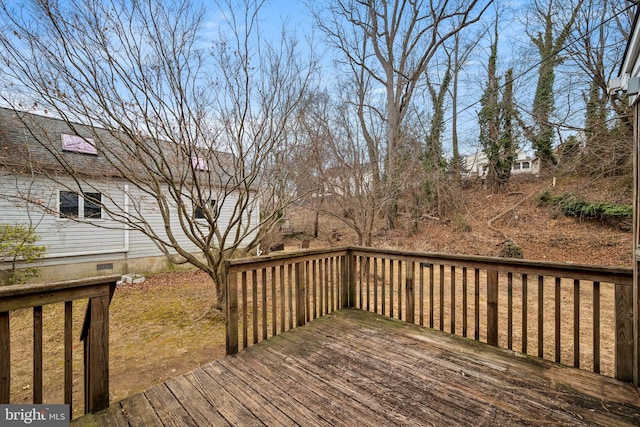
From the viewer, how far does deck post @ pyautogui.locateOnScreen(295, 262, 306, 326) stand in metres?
3.19

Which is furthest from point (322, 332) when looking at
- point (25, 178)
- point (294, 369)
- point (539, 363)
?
point (25, 178)

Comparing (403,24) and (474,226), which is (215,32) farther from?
(474,226)

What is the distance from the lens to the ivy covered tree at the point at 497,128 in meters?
10.1

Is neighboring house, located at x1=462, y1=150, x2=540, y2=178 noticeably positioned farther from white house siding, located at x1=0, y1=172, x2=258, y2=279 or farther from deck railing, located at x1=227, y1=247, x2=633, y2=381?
white house siding, located at x1=0, y1=172, x2=258, y2=279

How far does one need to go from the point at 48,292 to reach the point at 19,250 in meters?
6.46

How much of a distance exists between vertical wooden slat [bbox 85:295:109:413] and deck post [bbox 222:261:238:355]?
89cm

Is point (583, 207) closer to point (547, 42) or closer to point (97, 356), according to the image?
point (547, 42)

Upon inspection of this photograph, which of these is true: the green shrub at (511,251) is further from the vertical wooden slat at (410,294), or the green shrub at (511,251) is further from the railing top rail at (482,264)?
the railing top rail at (482,264)

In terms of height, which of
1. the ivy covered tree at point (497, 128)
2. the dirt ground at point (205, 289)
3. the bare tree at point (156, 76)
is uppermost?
the ivy covered tree at point (497, 128)

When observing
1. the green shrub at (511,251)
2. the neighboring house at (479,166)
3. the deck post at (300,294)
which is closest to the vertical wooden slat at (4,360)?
the deck post at (300,294)

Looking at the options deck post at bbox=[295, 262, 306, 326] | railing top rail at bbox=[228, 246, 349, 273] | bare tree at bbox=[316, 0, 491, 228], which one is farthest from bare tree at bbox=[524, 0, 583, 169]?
deck post at bbox=[295, 262, 306, 326]

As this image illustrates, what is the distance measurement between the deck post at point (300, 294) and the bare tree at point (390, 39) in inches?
190

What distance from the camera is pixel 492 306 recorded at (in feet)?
8.90

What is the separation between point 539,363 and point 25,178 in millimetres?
9427
